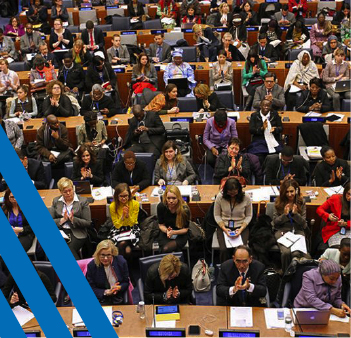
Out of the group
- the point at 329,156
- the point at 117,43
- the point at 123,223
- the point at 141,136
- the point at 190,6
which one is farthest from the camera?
the point at 190,6

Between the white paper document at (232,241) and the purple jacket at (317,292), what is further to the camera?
the white paper document at (232,241)

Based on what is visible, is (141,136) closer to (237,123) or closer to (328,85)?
(237,123)

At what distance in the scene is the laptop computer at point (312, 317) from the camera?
5773 millimetres

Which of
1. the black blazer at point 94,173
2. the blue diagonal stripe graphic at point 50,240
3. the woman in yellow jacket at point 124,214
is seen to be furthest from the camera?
the black blazer at point 94,173

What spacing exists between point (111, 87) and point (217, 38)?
277cm

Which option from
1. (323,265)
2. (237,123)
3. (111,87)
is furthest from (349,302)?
(111,87)

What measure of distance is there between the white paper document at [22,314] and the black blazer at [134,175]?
7.41ft

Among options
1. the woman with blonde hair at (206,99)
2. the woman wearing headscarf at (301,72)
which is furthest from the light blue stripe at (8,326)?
the woman wearing headscarf at (301,72)

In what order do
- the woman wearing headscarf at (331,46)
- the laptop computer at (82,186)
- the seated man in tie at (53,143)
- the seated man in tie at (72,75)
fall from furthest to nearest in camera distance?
the woman wearing headscarf at (331,46), the seated man in tie at (72,75), the seated man in tie at (53,143), the laptop computer at (82,186)

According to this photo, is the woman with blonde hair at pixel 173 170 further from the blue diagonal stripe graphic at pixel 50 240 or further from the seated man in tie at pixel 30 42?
the seated man in tie at pixel 30 42

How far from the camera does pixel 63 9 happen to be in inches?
583

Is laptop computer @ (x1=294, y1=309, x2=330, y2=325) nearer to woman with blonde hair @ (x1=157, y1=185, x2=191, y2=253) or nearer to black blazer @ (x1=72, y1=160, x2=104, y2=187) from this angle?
woman with blonde hair @ (x1=157, y1=185, x2=191, y2=253)

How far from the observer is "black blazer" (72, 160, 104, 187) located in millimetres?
8434

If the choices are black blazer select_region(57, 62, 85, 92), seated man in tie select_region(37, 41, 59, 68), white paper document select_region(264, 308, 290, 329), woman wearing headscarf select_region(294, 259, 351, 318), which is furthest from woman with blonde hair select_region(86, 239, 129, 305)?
seated man in tie select_region(37, 41, 59, 68)
